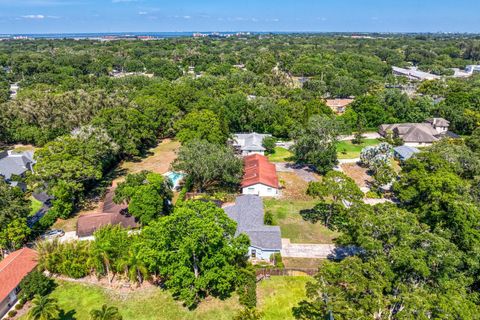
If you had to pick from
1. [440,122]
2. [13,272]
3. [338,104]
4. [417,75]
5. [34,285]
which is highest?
[417,75]

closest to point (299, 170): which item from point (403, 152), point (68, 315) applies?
point (403, 152)

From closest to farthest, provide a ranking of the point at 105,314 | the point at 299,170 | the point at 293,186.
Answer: the point at 105,314 → the point at 293,186 → the point at 299,170

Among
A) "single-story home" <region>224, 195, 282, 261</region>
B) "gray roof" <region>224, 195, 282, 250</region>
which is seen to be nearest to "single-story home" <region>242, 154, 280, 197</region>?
"gray roof" <region>224, 195, 282, 250</region>

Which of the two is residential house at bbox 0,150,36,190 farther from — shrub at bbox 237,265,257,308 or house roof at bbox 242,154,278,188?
shrub at bbox 237,265,257,308

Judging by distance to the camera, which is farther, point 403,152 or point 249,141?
point 249,141

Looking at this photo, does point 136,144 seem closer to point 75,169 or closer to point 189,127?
point 189,127

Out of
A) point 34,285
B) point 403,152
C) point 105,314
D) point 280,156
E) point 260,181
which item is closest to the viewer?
point 105,314

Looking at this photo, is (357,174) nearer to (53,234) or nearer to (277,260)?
(277,260)

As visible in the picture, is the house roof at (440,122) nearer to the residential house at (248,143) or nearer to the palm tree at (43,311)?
the residential house at (248,143)
